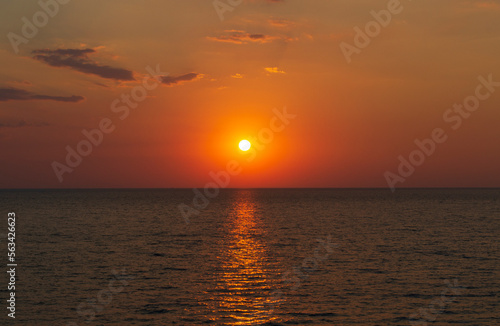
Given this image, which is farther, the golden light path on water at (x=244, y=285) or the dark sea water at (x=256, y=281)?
the dark sea water at (x=256, y=281)

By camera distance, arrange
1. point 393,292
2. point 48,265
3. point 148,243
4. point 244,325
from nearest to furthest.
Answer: point 244,325
point 393,292
point 48,265
point 148,243

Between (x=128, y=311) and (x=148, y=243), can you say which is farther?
(x=148, y=243)

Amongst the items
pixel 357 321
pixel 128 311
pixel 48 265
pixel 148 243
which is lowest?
pixel 357 321

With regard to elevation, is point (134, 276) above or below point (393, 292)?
above

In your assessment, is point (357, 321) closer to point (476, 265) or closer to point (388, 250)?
point (476, 265)

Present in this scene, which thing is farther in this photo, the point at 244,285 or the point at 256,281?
the point at 256,281

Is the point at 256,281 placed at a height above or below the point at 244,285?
above

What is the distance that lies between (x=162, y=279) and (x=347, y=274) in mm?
18347

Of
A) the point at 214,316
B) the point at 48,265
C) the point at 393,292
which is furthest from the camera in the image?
the point at 48,265

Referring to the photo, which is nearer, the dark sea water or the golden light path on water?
the golden light path on water

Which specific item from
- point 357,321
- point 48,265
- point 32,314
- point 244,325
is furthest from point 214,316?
point 48,265

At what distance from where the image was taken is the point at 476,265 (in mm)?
51844

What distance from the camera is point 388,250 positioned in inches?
2542

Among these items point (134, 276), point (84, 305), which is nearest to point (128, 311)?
point (84, 305)
